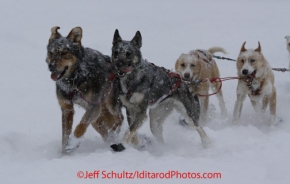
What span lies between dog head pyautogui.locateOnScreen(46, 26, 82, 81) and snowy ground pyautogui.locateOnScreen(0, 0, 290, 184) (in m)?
0.89

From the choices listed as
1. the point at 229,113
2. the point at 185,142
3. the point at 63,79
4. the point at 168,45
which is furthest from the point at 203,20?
the point at 63,79

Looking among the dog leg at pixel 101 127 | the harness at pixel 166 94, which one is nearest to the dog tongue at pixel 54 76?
the harness at pixel 166 94

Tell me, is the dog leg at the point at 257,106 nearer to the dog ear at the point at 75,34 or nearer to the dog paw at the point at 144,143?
the dog paw at the point at 144,143

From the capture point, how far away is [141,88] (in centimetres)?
451

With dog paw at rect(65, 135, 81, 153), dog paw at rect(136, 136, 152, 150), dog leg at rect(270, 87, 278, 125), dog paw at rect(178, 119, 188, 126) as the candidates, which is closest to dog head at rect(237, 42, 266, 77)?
dog leg at rect(270, 87, 278, 125)

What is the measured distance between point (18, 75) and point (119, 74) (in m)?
4.72

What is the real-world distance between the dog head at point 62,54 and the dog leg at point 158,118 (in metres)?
1.51

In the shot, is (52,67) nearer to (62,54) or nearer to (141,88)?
(62,54)

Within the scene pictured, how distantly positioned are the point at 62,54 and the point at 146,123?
2533 millimetres

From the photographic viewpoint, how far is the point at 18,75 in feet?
27.6

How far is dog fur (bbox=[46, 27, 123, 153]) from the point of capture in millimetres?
4070

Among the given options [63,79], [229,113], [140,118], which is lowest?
[229,113]

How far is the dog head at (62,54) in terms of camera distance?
3.98 meters

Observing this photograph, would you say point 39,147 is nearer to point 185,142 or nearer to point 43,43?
point 185,142
